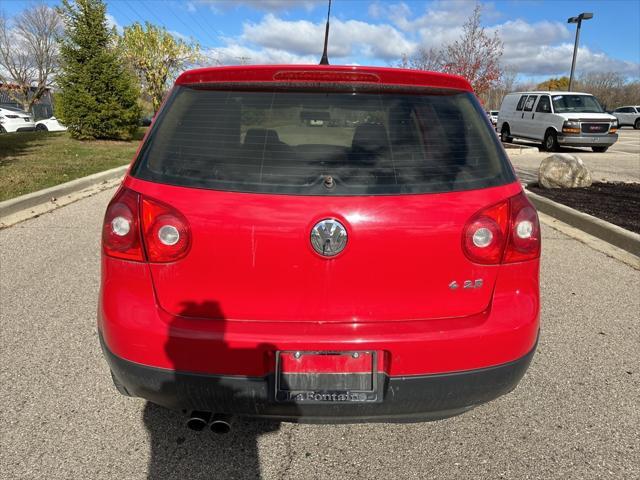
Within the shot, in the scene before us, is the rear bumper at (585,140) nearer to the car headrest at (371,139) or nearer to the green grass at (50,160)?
the green grass at (50,160)

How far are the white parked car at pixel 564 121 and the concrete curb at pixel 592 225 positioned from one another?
34.9 ft

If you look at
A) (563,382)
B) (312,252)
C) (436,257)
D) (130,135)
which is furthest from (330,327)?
(130,135)

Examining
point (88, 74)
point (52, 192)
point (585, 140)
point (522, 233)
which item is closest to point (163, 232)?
point (522, 233)

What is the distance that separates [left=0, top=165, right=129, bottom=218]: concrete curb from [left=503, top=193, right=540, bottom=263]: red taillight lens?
6.60 metres

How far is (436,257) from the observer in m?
1.91

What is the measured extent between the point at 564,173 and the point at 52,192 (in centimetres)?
896

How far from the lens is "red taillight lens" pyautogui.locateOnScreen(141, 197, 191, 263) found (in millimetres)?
1884

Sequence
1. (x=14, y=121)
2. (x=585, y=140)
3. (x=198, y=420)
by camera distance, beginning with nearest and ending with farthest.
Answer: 1. (x=198, y=420)
2. (x=585, y=140)
3. (x=14, y=121)

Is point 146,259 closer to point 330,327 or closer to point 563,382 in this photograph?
point 330,327

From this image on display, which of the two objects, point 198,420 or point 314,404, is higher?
point 314,404

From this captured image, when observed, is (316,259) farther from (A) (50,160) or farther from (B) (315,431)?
(A) (50,160)

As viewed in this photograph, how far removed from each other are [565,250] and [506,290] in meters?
4.24

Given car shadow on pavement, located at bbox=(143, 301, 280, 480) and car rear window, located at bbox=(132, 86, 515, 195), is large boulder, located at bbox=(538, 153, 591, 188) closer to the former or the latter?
car rear window, located at bbox=(132, 86, 515, 195)

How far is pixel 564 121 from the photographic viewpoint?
17.1 metres
